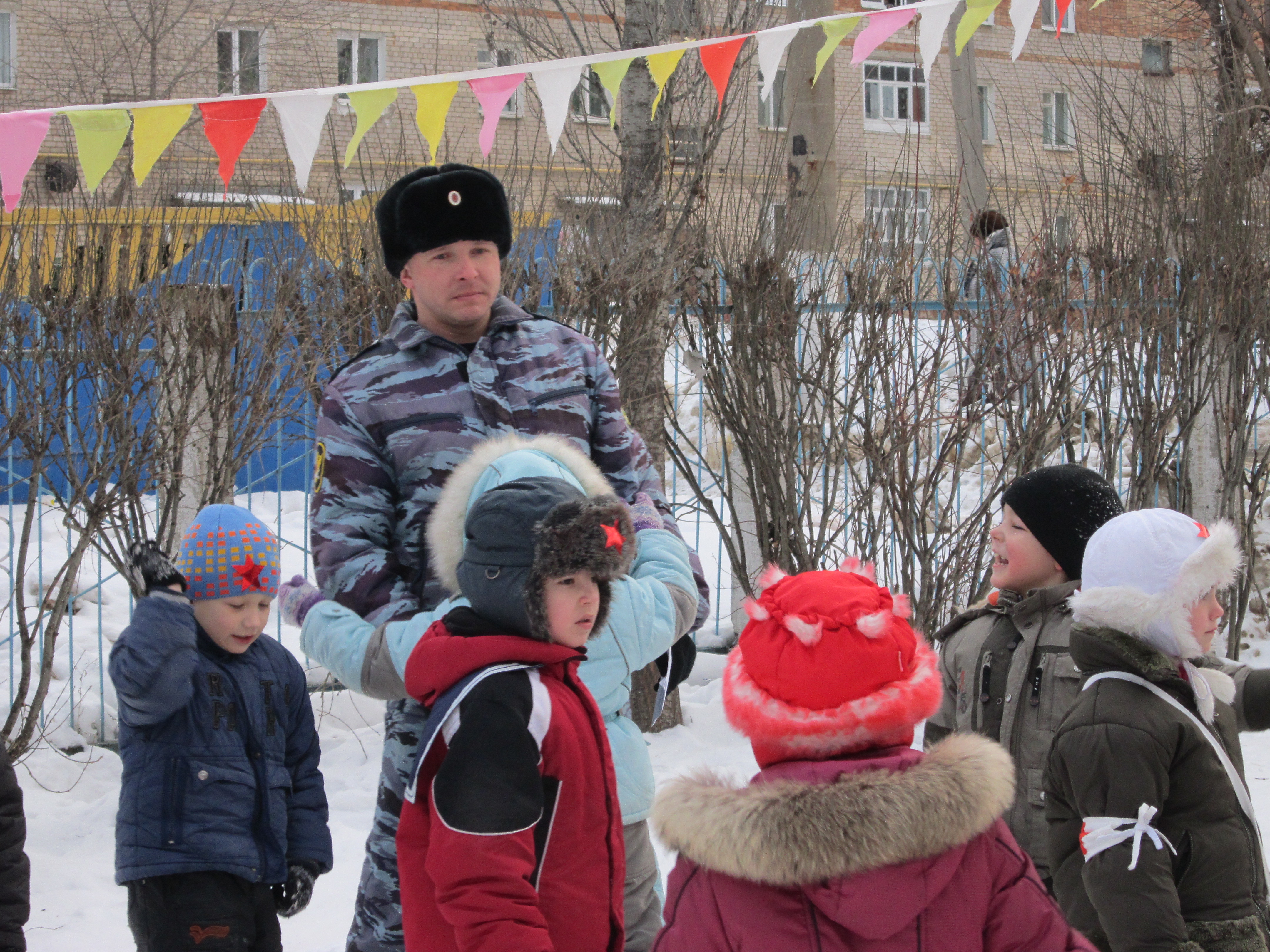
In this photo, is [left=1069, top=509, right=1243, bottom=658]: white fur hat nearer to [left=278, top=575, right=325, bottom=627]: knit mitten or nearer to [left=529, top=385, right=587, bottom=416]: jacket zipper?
[left=529, top=385, right=587, bottom=416]: jacket zipper

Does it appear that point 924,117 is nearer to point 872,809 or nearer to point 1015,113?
point 1015,113

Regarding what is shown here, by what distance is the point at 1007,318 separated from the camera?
5.44 metres

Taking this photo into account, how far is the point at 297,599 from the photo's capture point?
2.12 metres

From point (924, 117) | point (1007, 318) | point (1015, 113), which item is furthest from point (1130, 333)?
point (924, 117)

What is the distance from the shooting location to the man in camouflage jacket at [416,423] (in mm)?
2102

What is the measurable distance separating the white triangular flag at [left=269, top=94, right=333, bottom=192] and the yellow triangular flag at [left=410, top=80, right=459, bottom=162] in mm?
373

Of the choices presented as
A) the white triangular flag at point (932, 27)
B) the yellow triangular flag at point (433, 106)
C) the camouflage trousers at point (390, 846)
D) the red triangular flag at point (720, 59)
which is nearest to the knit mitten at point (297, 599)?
the camouflage trousers at point (390, 846)

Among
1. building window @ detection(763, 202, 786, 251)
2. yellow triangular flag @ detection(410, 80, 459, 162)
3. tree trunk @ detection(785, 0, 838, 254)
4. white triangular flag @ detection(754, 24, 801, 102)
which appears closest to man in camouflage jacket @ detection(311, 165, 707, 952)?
yellow triangular flag @ detection(410, 80, 459, 162)

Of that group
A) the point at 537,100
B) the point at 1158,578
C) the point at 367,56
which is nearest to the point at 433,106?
the point at 1158,578

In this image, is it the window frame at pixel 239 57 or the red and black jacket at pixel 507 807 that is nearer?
the red and black jacket at pixel 507 807

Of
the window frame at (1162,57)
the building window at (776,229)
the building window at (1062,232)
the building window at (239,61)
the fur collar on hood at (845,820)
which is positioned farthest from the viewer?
the building window at (239,61)

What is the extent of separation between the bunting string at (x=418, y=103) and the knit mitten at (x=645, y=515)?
2434mm

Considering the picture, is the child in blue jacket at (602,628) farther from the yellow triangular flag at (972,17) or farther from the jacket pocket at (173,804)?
the yellow triangular flag at (972,17)

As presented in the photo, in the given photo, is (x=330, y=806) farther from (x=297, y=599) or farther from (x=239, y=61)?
(x=239, y=61)
